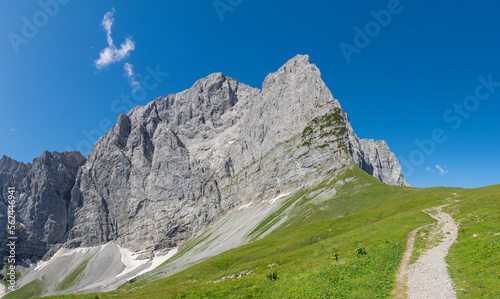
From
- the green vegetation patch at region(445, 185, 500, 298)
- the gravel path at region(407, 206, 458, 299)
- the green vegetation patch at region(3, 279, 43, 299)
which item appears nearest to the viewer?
the green vegetation patch at region(445, 185, 500, 298)

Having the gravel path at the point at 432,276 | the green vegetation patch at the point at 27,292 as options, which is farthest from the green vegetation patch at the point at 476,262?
the green vegetation patch at the point at 27,292

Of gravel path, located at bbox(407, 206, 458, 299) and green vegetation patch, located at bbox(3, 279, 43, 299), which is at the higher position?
green vegetation patch, located at bbox(3, 279, 43, 299)

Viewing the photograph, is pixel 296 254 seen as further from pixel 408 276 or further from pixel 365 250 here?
pixel 408 276

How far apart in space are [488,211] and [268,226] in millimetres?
100088

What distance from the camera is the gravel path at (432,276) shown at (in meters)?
18.1

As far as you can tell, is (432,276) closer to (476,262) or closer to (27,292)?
(476,262)

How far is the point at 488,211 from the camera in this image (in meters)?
36.7

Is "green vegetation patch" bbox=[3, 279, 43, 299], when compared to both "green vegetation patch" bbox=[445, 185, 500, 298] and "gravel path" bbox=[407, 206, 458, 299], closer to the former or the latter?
"gravel path" bbox=[407, 206, 458, 299]

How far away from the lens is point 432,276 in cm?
2066

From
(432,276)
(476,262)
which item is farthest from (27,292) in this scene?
(476,262)

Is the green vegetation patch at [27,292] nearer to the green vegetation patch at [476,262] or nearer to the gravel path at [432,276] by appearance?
the gravel path at [432,276]

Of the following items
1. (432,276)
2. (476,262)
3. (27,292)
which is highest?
(27,292)

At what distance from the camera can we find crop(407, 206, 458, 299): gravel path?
59.3 feet

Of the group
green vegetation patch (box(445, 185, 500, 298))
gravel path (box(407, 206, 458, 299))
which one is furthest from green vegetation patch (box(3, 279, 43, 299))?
green vegetation patch (box(445, 185, 500, 298))
